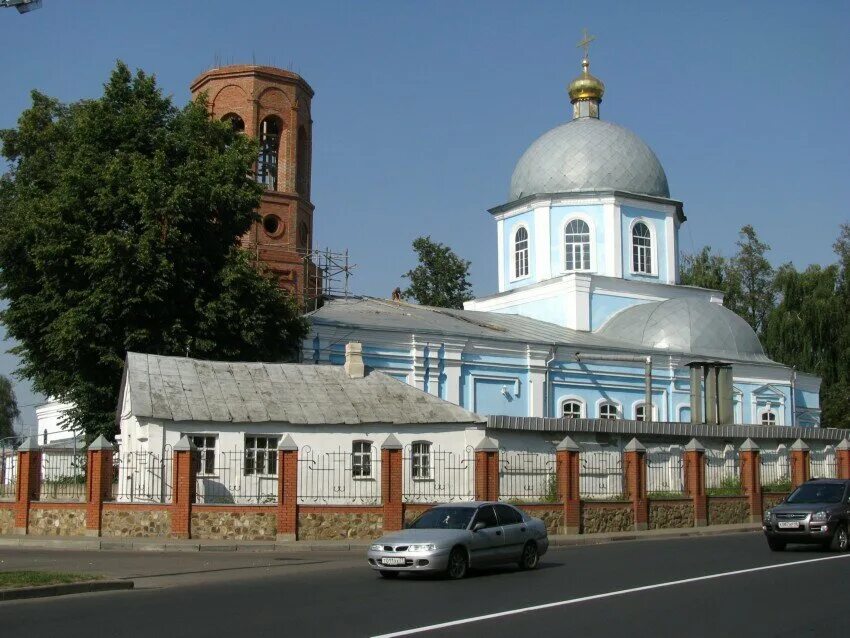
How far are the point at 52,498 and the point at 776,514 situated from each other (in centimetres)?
1569

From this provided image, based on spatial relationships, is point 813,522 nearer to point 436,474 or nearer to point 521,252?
point 436,474

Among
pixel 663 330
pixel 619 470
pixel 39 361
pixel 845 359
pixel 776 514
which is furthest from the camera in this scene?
pixel 845 359

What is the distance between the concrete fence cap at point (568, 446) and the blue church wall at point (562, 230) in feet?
63.8

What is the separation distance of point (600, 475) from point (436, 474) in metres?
4.41

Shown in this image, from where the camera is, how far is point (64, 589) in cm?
1477

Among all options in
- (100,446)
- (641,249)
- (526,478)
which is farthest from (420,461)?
(641,249)

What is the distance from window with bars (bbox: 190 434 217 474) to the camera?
1038 inches

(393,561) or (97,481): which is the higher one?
(97,481)

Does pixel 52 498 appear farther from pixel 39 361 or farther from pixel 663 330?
pixel 663 330

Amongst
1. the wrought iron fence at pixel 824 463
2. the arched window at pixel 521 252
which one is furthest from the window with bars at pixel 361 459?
the arched window at pixel 521 252

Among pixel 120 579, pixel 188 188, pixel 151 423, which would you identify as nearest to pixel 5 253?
pixel 188 188

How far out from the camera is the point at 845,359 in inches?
2186

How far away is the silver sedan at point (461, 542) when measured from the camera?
1619 cm

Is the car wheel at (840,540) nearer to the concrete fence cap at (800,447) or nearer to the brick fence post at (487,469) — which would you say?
the brick fence post at (487,469)
